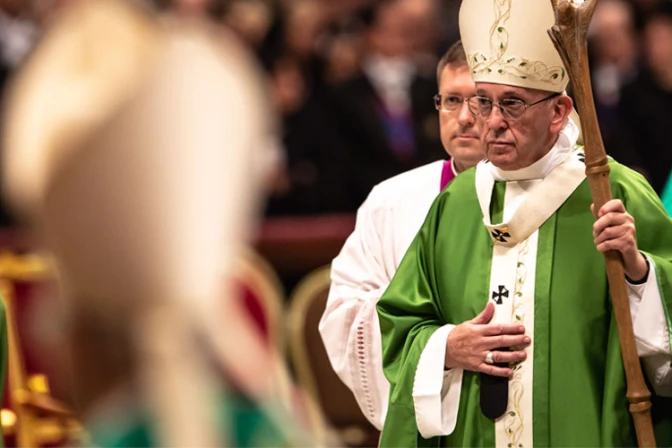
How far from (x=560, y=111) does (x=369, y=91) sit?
184 inches

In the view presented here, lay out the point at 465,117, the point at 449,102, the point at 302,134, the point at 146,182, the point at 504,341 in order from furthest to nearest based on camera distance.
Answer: the point at 302,134
the point at 449,102
the point at 465,117
the point at 504,341
the point at 146,182

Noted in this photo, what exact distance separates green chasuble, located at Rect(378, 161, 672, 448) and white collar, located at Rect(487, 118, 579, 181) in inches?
2.2

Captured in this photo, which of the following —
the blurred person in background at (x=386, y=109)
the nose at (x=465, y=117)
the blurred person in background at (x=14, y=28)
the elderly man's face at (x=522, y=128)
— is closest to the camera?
the elderly man's face at (x=522, y=128)

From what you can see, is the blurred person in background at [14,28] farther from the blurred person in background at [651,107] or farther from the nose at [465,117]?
the nose at [465,117]

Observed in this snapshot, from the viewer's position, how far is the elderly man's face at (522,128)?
3.18 metres

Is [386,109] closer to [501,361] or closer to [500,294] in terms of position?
[500,294]

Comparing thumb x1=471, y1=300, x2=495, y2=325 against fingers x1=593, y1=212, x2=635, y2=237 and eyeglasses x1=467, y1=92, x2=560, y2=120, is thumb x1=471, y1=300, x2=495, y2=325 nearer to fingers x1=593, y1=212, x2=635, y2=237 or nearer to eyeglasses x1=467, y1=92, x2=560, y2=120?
fingers x1=593, y1=212, x2=635, y2=237

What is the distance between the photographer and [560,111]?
10.7 feet

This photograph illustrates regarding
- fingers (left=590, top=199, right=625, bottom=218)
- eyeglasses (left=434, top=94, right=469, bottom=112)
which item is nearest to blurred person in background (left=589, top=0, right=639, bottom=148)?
eyeglasses (left=434, top=94, right=469, bottom=112)

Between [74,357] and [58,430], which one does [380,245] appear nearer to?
[58,430]

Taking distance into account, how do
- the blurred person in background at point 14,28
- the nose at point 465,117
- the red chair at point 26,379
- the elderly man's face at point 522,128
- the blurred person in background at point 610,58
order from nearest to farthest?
1. the elderly man's face at point 522,128
2. the nose at point 465,117
3. the red chair at point 26,379
4. the blurred person in background at point 14,28
5. the blurred person in background at point 610,58

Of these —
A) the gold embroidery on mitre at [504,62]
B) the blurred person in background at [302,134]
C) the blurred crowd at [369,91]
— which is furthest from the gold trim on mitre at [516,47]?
the blurred person in background at [302,134]

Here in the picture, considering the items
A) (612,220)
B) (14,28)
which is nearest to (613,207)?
(612,220)

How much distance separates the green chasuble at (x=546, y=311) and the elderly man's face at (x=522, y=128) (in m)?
0.15
